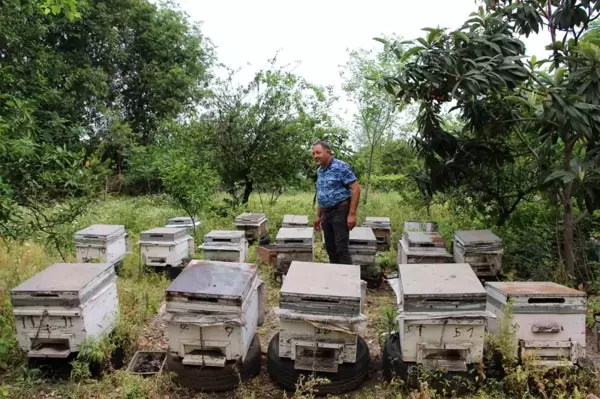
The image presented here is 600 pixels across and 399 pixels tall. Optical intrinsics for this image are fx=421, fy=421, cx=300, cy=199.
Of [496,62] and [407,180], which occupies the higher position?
[496,62]

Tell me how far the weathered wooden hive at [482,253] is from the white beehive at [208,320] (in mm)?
2796

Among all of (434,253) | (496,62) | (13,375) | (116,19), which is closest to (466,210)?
(434,253)

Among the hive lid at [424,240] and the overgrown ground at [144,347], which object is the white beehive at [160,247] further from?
the hive lid at [424,240]

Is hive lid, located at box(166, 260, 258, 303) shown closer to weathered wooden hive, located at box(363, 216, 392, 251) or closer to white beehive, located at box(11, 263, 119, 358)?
white beehive, located at box(11, 263, 119, 358)

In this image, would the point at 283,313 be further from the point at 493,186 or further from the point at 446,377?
the point at 493,186

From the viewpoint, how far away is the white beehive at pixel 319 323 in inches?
104

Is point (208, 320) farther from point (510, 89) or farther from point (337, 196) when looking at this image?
point (510, 89)

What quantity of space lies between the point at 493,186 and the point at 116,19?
16.6 meters

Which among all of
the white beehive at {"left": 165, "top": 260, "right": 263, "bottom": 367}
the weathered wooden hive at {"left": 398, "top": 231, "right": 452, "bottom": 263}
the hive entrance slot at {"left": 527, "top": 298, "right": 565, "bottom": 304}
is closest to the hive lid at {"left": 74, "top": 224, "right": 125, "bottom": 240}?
A: the white beehive at {"left": 165, "top": 260, "right": 263, "bottom": 367}

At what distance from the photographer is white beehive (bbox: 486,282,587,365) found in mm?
2697

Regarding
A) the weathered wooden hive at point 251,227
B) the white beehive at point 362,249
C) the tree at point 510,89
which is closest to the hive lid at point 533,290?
the tree at point 510,89

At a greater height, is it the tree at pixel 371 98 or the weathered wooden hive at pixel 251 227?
the tree at pixel 371 98

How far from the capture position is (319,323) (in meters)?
2.64

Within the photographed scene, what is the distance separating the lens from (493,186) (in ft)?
19.6
